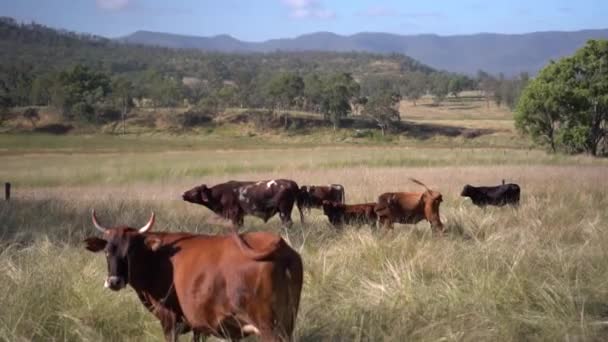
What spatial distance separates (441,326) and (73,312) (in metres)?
3.28

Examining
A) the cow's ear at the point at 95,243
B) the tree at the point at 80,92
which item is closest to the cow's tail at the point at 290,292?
the cow's ear at the point at 95,243

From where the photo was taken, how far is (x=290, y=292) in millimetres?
5215

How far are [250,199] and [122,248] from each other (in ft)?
33.1

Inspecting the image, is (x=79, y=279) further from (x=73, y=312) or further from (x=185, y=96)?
(x=185, y=96)

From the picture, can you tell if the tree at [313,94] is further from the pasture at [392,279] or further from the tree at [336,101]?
the pasture at [392,279]

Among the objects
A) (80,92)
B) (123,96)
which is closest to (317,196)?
(123,96)

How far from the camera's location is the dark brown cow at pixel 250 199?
15672mm

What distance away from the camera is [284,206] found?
51.5 ft

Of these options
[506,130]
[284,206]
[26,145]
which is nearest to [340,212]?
[284,206]

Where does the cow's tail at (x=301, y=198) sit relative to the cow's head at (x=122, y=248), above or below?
below

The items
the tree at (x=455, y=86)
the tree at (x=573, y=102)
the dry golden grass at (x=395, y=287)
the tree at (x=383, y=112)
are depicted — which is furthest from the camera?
the tree at (x=455, y=86)

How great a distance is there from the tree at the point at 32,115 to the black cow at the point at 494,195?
6217 cm

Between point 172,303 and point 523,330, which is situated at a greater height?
point 172,303

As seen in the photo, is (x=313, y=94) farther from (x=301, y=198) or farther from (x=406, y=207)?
(x=406, y=207)
